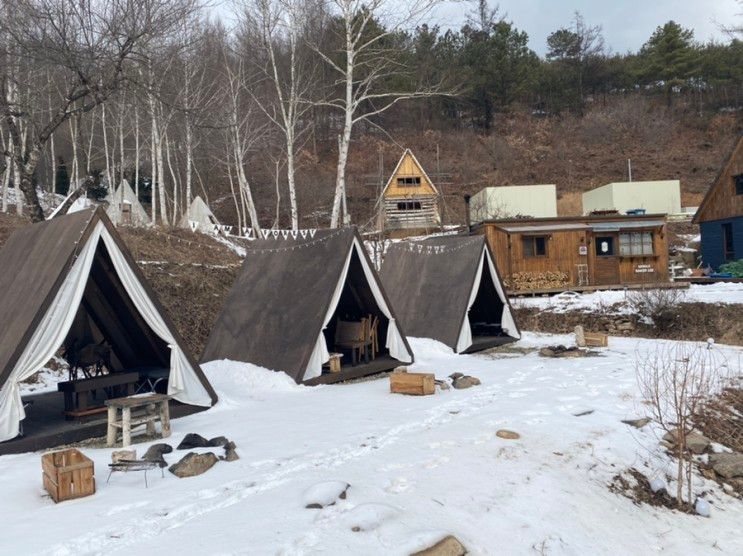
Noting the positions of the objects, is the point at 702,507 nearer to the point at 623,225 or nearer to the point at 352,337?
the point at 352,337

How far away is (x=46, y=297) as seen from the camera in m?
6.79

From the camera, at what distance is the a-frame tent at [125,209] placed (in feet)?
75.8

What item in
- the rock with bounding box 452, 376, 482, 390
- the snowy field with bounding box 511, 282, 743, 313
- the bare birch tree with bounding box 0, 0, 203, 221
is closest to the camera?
the rock with bounding box 452, 376, 482, 390

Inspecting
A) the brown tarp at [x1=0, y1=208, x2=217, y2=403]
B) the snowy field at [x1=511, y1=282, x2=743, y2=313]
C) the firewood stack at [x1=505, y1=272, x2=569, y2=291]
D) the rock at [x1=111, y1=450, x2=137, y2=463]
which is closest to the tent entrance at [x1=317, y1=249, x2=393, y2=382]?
the brown tarp at [x1=0, y1=208, x2=217, y2=403]

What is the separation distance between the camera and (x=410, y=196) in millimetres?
36656

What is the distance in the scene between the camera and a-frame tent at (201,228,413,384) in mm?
10133

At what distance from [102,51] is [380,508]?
406 inches

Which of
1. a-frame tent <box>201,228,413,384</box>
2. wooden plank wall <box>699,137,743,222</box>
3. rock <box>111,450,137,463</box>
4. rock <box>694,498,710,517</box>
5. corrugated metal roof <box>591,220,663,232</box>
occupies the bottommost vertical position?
rock <box>694,498,710,517</box>

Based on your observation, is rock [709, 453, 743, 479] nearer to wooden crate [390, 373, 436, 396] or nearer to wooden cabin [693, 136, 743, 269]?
wooden crate [390, 373, 436, 396]

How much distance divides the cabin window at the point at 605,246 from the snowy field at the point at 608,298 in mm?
2901

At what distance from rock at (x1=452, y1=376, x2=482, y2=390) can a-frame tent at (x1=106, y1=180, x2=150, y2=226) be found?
52.4 ft

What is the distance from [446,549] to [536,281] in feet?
66.4

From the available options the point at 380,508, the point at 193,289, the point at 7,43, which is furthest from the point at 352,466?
the point at 193,289

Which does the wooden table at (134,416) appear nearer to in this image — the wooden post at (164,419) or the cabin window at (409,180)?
the wooden post at (164,419)
